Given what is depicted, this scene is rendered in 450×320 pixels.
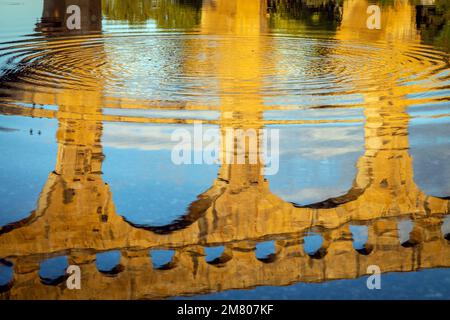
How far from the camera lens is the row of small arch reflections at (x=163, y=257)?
519 cm

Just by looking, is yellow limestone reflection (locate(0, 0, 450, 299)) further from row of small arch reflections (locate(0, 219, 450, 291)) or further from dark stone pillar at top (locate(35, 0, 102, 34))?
dark stone pillar at top (locate(35, 0, 102, 34))

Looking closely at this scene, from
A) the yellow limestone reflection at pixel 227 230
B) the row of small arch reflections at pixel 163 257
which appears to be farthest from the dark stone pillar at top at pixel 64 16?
the row of small arch reflections at pixel 163 257

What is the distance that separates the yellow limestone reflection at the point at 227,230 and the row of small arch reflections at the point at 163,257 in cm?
3

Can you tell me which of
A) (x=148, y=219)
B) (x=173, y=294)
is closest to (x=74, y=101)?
(x=148, y=219)

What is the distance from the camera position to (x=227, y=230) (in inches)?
241

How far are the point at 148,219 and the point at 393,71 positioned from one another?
18.7 feet

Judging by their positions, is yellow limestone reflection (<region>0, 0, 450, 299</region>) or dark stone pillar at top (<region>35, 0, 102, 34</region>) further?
dark stone pillar at top (<region>35, 0, 102, 34</region>)

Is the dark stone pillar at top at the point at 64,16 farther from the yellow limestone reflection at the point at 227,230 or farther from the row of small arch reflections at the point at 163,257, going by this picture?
the row of small arch reflections at the point at 163,257

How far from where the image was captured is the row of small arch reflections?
17.0 ft

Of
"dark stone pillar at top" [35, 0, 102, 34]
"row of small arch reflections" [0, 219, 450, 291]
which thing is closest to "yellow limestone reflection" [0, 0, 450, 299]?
"row of small arch reflections" [0, 219, 450, 291]

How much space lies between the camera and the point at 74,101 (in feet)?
30.6

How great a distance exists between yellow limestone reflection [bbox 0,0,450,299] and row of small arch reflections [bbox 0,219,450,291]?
0.03 m
